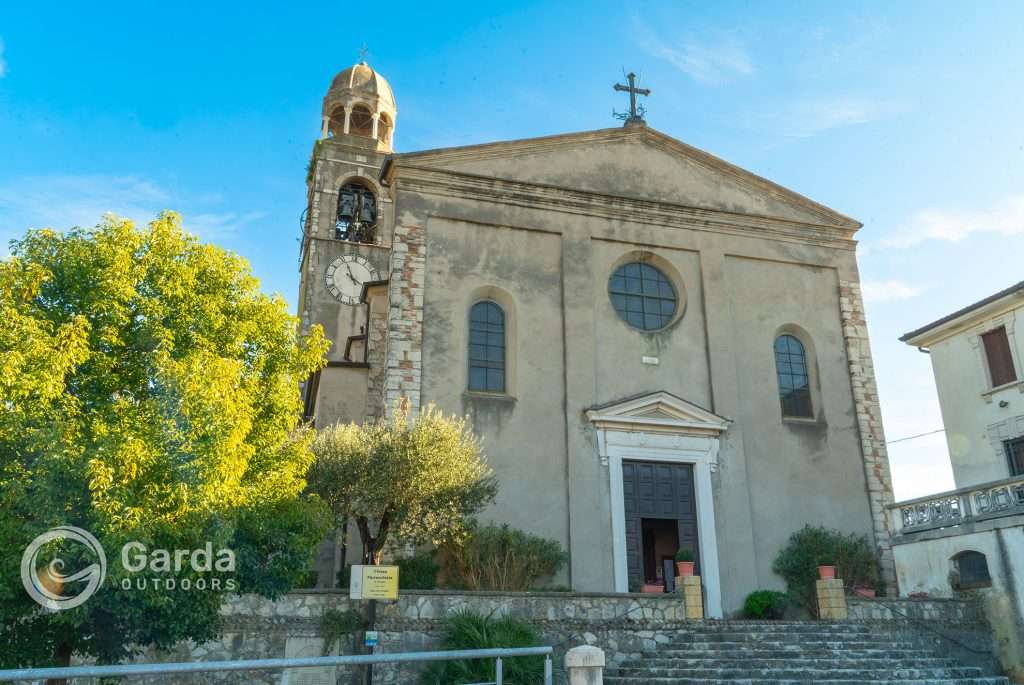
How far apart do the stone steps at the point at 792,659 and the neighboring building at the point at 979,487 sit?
167cm

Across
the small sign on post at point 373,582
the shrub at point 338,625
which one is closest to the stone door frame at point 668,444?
the small sign on post at point 373,582

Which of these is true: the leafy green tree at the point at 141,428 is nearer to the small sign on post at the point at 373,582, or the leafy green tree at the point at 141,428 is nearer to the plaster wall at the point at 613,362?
the small sign on post at the point at 373,582

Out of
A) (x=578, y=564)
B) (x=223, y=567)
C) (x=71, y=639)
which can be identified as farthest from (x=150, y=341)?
(x=578, y=564)

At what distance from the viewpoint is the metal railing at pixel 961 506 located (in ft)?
46.2

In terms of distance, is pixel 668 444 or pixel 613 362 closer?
pixel 668 444

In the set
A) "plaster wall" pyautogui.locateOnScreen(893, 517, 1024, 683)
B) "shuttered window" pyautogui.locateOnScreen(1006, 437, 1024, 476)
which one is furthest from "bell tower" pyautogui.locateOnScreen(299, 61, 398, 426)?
"shuttered window" pyautogui.locateOnScreen(1006, 437, 1024, 476)

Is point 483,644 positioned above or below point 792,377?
below

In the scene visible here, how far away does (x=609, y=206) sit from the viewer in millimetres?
18984

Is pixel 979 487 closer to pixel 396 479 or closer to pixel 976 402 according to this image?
pixel 976 402

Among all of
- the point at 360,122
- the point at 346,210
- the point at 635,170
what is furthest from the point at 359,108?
the point at 635,170

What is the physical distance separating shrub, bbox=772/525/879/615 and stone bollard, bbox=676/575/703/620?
406 centimetres

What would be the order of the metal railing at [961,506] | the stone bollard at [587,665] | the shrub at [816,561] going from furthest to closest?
1. the shrub at [816,561]
2. the metal railing at [961,506]
3. the stone bollard at [587,665]

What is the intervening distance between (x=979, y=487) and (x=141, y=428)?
539 inches

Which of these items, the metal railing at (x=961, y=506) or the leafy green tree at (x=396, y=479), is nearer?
the leafy green tree at (x=396, y=479)
